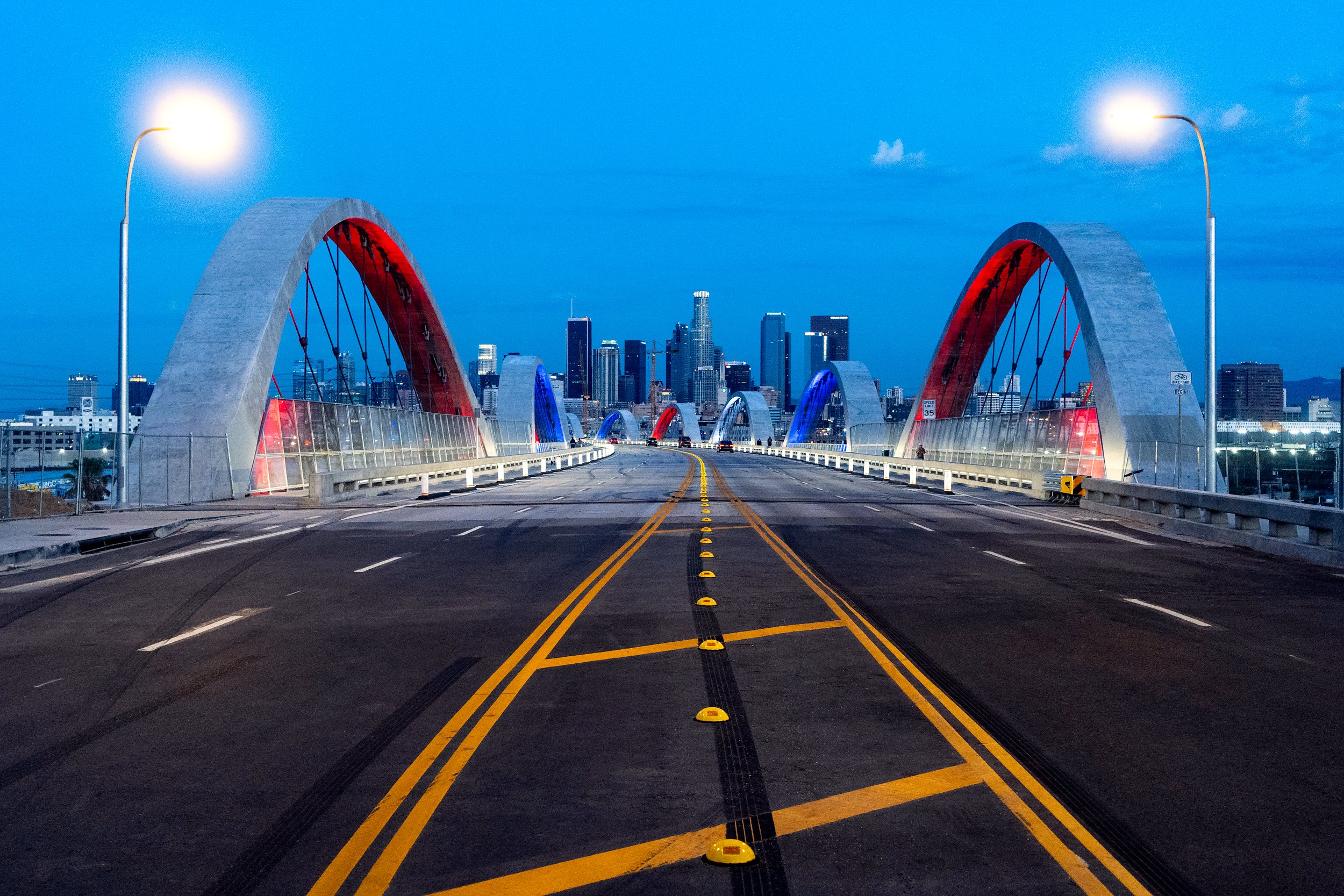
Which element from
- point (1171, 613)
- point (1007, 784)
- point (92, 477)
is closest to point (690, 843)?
point (1007, 784)

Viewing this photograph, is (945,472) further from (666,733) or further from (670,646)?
(666,733)

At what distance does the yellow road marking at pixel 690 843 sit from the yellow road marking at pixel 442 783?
1.08 feet

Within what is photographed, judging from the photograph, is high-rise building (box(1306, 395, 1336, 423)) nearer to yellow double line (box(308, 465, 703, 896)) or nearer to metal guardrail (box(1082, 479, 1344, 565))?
metal guardrail (box(1082, 479, 1344, 565))

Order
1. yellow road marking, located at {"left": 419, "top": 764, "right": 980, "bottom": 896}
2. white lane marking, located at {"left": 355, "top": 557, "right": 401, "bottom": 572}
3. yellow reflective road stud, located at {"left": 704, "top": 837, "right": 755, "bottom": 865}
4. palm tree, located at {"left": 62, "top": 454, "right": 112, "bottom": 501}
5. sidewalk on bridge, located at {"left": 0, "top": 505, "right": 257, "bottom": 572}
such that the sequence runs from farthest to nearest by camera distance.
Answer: palm tree, located at {"left": 62, "top": 454, "right": 112, "bottom": 501}, sidewalk on bridge, located at {"left": 0, "top": 505, "right": 257, "bottom": 572}, white lane marking, located at {"left": 355, "top": 557, "right": 401, "bottom": 572}, yellow reflective road stud, located at {"left": 704, "top": 837, "right": 755, "bottom": 865}, yellow road marking, located at {"left": 419, "top": 764, "right": 980, "bottom": 896}

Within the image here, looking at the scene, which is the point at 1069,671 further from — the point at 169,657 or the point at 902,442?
the point at 902,442

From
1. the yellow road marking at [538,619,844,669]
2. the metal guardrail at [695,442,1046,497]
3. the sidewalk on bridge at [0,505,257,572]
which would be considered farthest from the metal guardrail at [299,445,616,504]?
the yellow road marking at [538,619,844,669]

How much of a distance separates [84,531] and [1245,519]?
22720 mm

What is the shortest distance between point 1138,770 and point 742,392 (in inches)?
5805

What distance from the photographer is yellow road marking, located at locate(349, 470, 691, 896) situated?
4.45 meters

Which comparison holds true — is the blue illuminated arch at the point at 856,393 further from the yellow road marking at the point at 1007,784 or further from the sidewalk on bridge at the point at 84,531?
the yellow road marking at the point at 1007,784

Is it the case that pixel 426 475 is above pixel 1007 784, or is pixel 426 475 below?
above

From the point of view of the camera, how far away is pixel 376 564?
1591 centimetres

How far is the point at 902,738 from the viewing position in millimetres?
6531

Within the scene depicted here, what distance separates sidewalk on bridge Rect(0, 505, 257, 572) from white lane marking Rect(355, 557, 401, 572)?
5326 millimetres
